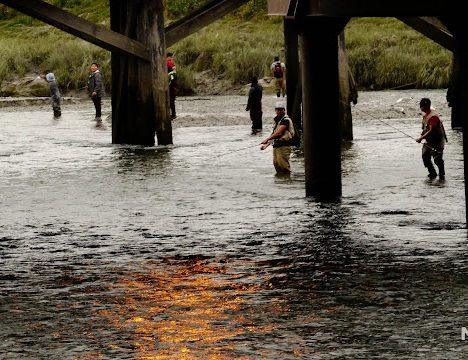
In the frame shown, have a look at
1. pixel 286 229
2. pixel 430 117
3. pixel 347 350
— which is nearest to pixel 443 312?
pixel 347 350

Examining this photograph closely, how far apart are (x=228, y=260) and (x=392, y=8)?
3488 millimetres

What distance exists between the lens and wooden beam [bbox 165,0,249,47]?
977 inches

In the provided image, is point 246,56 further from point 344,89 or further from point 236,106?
point 344,89

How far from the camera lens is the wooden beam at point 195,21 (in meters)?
24.8

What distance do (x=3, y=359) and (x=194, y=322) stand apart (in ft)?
5.26

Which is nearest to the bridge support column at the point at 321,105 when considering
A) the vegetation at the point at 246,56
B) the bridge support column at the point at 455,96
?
the bridge support column at the point at 455,96

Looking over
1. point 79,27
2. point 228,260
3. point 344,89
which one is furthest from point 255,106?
point 228,260

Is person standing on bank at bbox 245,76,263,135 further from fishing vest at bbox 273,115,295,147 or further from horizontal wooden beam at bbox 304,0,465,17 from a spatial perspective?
horizontal wooden beam at bbox 304,0,465,17

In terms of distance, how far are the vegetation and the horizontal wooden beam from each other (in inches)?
1078

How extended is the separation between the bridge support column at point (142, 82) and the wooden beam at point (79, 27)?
288mm

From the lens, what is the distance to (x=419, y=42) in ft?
155

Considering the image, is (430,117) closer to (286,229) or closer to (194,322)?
(286,229)

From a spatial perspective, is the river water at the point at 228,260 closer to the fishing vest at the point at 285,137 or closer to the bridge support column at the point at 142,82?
the fishing vest at the point at 285,137

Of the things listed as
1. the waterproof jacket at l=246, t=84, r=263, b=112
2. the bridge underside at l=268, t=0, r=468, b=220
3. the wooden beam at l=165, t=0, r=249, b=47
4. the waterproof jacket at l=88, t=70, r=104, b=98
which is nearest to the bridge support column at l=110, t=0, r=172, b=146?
the wooden beam at l=165, t=0, r=249, b=47
